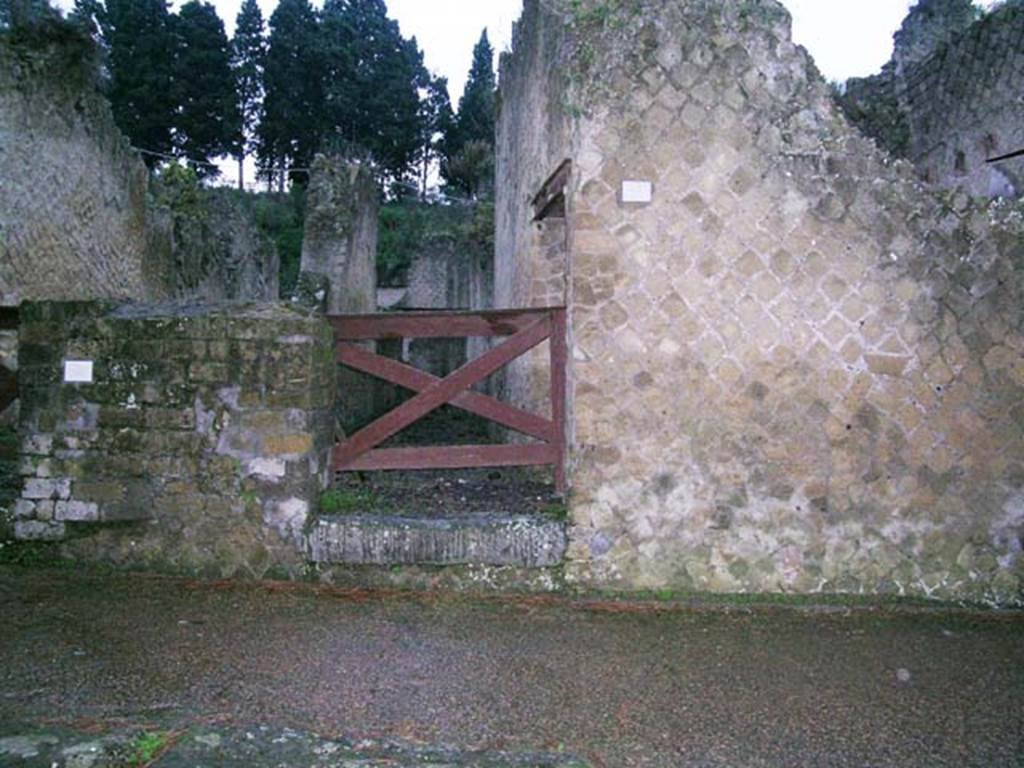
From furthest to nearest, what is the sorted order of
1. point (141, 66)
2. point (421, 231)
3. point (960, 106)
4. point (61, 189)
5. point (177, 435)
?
point (141, 66), point (421, 231), point (61, 189), point (960, 106), point (177, 435)

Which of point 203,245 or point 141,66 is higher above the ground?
point 141,66

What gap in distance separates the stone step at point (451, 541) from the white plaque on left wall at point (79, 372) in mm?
1744

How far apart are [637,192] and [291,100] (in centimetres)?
3578

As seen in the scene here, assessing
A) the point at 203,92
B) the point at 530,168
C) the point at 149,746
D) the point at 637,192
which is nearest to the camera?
the point at 149,746

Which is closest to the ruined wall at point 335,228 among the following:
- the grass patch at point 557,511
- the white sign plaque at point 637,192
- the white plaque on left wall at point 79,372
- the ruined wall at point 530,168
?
the ruined wall at point 530,168

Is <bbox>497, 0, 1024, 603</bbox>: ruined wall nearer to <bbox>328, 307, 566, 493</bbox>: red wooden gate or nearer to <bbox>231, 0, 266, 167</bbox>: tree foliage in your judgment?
<bbox>328, 307, 566, 493</bbox>: red wooden gate

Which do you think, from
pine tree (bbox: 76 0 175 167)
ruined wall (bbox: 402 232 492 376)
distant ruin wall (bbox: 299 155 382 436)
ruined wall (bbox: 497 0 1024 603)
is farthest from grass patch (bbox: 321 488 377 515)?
pine tree (bbox: 76 0 175 167)

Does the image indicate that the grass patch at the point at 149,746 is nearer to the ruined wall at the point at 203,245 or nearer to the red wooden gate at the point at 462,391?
the red wooden gate at the point at 462,391

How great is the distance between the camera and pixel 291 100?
121ft

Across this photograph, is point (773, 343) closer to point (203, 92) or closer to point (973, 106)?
point (973, 106)

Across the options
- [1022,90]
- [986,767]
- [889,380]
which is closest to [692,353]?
[889,380]

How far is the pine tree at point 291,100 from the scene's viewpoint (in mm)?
36594

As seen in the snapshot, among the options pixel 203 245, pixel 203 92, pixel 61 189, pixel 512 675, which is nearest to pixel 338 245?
pixel 203 245

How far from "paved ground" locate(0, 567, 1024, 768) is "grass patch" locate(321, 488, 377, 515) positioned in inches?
20.4
